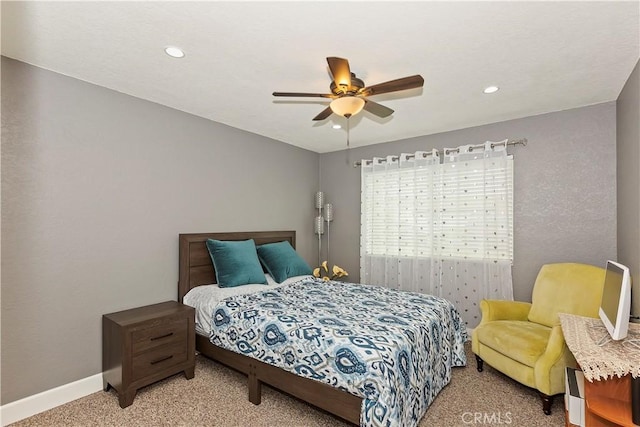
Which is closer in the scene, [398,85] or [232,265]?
[398,85]

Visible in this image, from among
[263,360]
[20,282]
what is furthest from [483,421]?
[20,282]

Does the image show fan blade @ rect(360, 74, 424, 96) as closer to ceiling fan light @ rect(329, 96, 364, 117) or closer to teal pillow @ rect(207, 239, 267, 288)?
ceiling fan light @ rect(329, 96, 364, 117)

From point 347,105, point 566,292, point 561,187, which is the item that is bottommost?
point 566,292

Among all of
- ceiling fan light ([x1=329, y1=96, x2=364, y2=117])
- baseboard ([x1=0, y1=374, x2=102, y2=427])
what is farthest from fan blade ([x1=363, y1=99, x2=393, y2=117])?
baseboard ([x1=0, y1=374, x2=102, y2=427])

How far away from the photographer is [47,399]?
2342mm

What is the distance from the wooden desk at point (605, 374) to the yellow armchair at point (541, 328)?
46 centimetres

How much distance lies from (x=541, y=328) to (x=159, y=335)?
329 centimetres

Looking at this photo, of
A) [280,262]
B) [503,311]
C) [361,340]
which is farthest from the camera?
[280,262]

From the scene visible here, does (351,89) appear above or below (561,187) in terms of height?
above

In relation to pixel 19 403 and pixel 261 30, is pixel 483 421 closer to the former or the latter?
pixel 261 30

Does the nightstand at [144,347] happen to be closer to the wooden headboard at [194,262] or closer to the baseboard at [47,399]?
the baseboard at [47,399]

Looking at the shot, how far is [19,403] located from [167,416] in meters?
1.04

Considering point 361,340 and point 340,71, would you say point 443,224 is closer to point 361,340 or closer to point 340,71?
point 361,340

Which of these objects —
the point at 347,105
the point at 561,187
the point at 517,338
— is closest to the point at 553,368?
the point at 517,338
